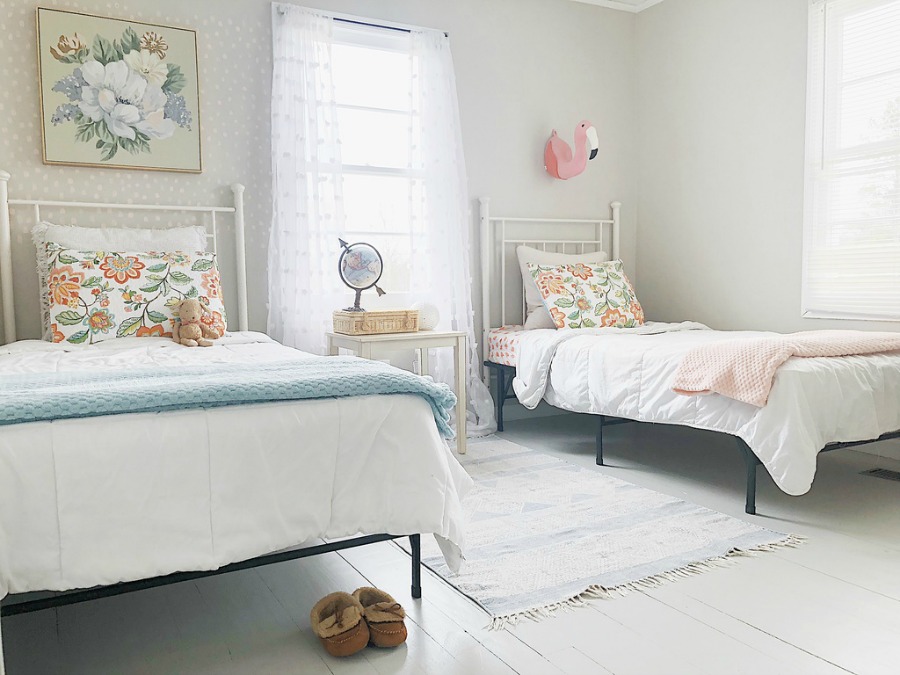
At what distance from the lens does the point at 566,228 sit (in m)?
4.44

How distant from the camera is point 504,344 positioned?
12.7 feet

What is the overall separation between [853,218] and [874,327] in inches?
20.1

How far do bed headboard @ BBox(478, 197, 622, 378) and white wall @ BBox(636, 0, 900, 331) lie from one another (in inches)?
14.5

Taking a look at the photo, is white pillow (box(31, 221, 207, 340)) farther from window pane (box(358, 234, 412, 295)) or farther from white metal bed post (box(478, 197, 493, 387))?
white metal bed post (box(478, 197, 493, 387))

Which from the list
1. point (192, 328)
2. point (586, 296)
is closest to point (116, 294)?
point (192, 328)

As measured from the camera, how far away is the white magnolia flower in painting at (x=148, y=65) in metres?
3.21

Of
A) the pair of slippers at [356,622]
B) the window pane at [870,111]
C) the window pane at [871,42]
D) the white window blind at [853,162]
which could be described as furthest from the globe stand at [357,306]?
the window pane at [871,42]

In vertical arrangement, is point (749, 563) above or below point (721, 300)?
below

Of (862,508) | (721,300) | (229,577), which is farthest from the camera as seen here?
(721,300)

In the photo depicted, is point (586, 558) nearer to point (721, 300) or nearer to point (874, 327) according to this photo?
point (874, 327)

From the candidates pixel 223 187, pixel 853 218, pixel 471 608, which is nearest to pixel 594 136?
pixel 853 218

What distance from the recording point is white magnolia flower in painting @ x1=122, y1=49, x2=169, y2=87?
3207 millimetres

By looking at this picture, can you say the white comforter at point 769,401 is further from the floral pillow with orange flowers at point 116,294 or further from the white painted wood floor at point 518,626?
the floral pillow with orange flowers at point 116,294

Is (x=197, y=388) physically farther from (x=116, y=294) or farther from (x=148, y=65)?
(x=148, y=65)
